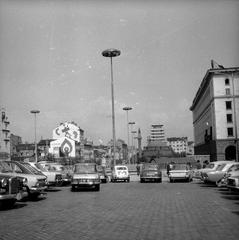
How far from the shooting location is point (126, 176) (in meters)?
36.8

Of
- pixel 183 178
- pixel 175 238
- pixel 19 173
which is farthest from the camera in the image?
pixel 183 178

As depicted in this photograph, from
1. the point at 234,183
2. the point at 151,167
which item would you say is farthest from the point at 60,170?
the point at 234,183

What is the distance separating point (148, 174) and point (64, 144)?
11.7 m

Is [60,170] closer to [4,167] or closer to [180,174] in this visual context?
[180,174]

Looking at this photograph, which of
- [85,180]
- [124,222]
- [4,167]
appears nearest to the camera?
[124,222]

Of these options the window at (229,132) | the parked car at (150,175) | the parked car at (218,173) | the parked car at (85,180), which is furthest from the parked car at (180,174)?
the window at (229,132)

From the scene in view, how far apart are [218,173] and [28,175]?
12898 millimetres

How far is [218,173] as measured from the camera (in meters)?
25.2

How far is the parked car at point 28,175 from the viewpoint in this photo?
16672 mm

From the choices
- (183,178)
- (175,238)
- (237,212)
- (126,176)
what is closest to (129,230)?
(175,238)

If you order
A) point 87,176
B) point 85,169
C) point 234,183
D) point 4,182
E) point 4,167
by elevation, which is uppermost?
point 4,167

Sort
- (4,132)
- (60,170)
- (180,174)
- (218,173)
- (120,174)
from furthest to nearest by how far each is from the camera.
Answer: (4,132)
(120,174)
(180,174)
(60,170)
(218,173)

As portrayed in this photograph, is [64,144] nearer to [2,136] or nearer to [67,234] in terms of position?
[67,234]

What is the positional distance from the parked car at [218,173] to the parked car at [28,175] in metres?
11.9
